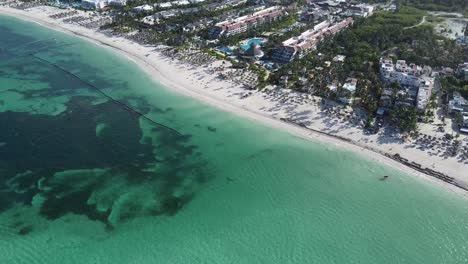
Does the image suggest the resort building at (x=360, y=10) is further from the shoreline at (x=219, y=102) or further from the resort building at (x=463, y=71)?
the shoreline at (x=219, y=102)

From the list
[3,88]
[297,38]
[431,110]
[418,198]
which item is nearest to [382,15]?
[297,38]

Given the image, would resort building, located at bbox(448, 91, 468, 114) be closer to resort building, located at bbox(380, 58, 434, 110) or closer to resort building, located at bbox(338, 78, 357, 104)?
resort building, located at bbox(380, 58, 434, 110)

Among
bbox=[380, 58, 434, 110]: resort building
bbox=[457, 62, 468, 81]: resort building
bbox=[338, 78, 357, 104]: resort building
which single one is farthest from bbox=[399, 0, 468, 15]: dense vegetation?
bbox=[338, 78, 357, 104]: resort building

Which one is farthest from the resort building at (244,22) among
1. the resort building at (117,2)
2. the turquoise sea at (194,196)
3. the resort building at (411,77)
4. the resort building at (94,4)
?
the resort building at (94,4)

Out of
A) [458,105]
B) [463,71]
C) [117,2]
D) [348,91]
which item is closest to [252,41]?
[348,91]

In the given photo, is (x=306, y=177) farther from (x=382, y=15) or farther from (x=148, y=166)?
(x=382, y=15)

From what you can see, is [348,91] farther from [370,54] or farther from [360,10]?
[360,10]
